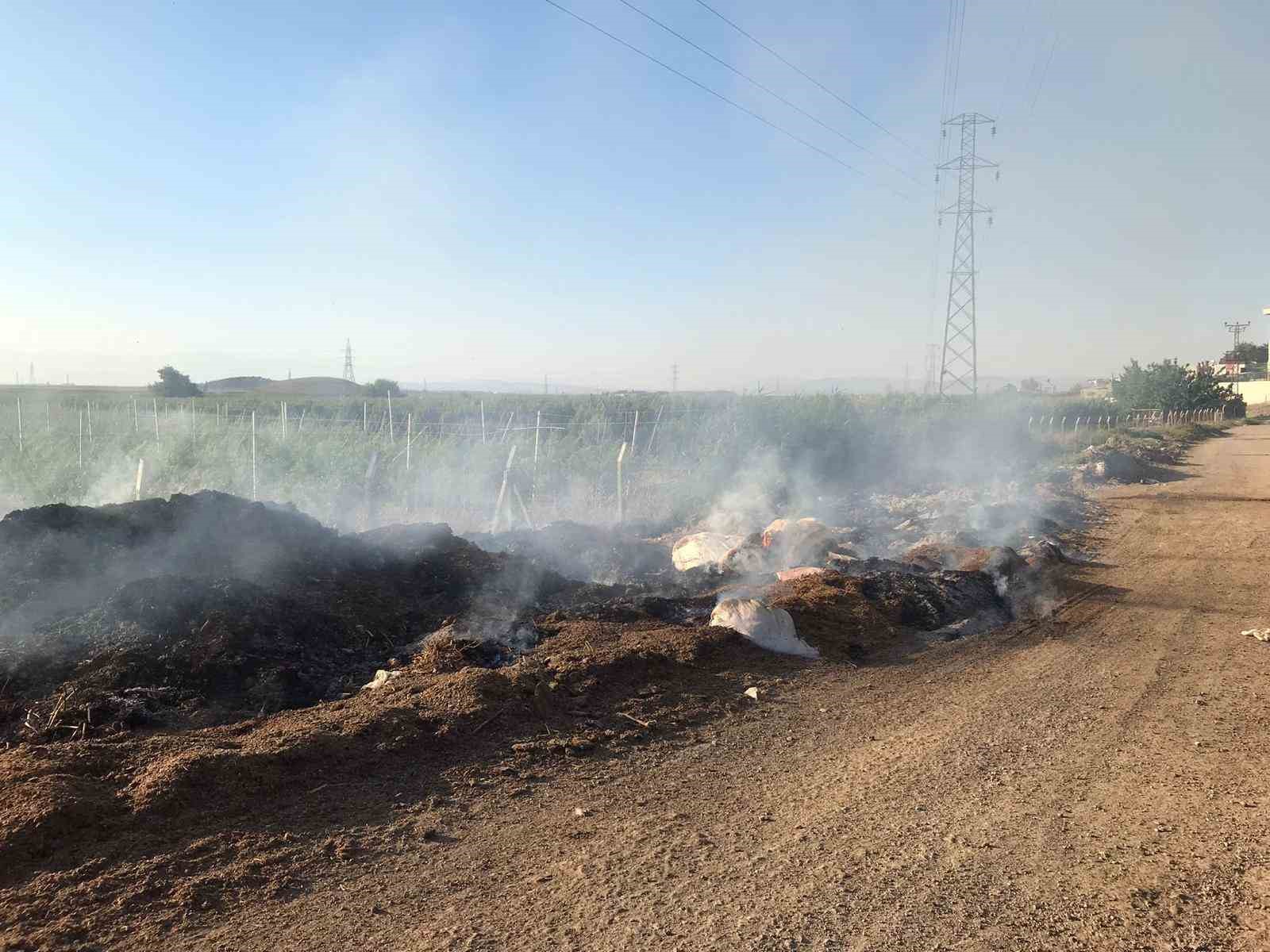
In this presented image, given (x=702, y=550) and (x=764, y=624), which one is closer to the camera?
(x=764, y=624)

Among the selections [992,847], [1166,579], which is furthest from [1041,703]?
[1166,579]

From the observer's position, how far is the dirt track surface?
3227mm

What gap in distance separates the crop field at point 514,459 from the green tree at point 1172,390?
959 inches

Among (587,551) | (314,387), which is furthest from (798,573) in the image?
(314,387)

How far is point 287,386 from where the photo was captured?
75938mm

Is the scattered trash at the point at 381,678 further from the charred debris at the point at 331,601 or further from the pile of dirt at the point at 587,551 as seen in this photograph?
the pile of dirt at the point at 587,551

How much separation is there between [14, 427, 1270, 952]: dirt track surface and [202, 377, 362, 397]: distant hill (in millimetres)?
61383

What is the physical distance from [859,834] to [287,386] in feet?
263

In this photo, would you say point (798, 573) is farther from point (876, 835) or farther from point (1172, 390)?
point (1172, 390)

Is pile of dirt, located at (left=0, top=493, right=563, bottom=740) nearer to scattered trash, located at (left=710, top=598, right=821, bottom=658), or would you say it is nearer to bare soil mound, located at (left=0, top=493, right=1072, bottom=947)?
bare soil mound, located at (left=0, top=493, right=1072, bottom=947)

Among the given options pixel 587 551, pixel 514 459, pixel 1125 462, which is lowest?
pixel 587 551

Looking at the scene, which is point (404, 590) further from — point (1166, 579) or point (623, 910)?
point (1166, 579)

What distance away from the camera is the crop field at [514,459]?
1675cm

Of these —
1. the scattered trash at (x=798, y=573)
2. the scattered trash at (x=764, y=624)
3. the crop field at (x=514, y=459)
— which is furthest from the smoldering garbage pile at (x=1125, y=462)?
the scattered trash at (x=764, y=624)
